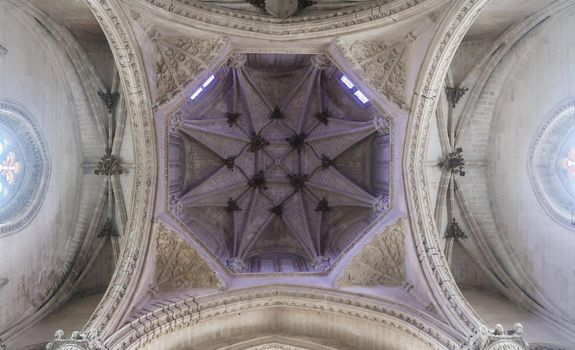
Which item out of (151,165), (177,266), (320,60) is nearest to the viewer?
(151,165)

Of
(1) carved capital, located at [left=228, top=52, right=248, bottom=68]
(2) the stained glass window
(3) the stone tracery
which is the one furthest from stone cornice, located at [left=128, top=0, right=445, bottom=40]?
(2) the stained glass window

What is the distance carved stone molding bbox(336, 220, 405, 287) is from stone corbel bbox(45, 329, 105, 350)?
6.97m

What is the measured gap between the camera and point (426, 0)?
11.8 metres

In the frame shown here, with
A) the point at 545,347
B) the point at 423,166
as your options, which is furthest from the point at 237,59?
the point at 545,347

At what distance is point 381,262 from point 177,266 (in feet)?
21.0

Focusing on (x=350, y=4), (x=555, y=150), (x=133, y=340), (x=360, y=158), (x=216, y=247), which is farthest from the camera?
(x=360, y=158)

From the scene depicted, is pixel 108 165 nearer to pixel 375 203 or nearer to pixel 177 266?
pixel 177 266

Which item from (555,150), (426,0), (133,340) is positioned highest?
(426,0)

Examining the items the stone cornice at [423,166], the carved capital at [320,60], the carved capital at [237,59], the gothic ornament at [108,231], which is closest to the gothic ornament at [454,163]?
the stone cornice at [423,166]

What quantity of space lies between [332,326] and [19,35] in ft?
39.8

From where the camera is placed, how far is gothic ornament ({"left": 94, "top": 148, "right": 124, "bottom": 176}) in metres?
13.5

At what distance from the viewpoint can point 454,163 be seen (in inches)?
545

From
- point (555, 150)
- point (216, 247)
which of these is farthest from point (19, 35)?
point (555, 150)

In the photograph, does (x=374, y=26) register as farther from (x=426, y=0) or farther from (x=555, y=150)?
(x=555, y=150)
